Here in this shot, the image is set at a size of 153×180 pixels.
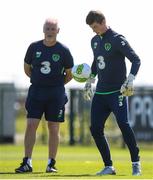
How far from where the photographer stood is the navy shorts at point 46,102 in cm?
1405

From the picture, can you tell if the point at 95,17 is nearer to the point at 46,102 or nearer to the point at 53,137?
the point at 46,102

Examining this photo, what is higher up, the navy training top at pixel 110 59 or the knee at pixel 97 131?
the navy training top at pixel 110 59

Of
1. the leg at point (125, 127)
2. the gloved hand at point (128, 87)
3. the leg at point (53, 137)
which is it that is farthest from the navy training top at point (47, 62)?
the gloved hand at point (128, 87)

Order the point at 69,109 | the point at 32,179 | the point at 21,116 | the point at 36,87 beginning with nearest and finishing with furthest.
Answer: the point at 32,179
the point at 36,87
the point at 69,109
the point at 21,116

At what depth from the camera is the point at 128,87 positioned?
1295 centimetres

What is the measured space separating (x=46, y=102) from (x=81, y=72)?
2.33ft

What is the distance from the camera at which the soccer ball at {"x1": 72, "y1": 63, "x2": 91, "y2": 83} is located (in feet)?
45.6

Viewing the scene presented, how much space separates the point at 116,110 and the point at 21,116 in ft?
87.5

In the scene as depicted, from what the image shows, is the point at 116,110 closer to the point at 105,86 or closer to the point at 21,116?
the point at 105,86

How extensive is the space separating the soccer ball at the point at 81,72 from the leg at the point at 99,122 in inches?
18.0

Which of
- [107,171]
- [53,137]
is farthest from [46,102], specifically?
[107,171]

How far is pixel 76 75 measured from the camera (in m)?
13.9

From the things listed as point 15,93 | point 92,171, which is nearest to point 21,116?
point 15,93

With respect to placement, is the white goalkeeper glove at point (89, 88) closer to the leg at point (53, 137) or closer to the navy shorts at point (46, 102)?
the navy shorts at point (46, 102)
